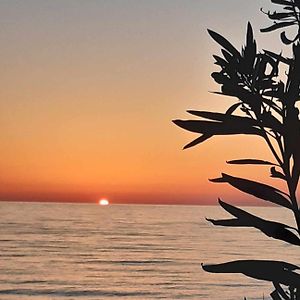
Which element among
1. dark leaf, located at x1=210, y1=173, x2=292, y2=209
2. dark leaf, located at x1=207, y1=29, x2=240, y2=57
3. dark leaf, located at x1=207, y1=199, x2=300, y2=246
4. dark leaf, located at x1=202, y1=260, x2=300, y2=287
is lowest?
dark leaf, located at x1=202, y1=260, x2=300, y2=287

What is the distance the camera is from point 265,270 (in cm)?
189

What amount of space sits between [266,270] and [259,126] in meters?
0.37

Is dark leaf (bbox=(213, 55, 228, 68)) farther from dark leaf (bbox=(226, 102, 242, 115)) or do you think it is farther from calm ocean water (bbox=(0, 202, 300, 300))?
calm ocean water (bbox=(0, 202, 300, 300))

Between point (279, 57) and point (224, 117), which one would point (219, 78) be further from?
point (279, 57)

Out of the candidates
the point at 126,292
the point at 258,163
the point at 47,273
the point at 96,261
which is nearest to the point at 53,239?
the point at 96,261

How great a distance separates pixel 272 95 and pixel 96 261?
154 feet

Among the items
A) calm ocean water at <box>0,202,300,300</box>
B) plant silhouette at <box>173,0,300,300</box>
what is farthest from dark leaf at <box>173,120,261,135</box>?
calm ocean water at <box>0,202,300,300</box>

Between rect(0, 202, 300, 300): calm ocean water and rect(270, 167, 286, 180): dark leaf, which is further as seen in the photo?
rect(0, 202, 300, 300): calm ocean water

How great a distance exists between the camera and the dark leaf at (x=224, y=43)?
1.96 metres

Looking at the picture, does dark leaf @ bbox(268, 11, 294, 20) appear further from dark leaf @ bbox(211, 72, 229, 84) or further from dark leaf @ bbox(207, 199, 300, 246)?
dark leaf @ bbox(207, 199, 300, 246)

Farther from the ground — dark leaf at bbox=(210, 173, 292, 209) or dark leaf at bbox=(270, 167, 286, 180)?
dark leaf at bbox=(270, 167, 286, 180)

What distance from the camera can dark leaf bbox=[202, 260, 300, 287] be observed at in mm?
1869

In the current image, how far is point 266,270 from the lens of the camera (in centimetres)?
189

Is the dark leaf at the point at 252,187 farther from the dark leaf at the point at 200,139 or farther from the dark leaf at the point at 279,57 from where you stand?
the dark leaf at the point at 279,57
